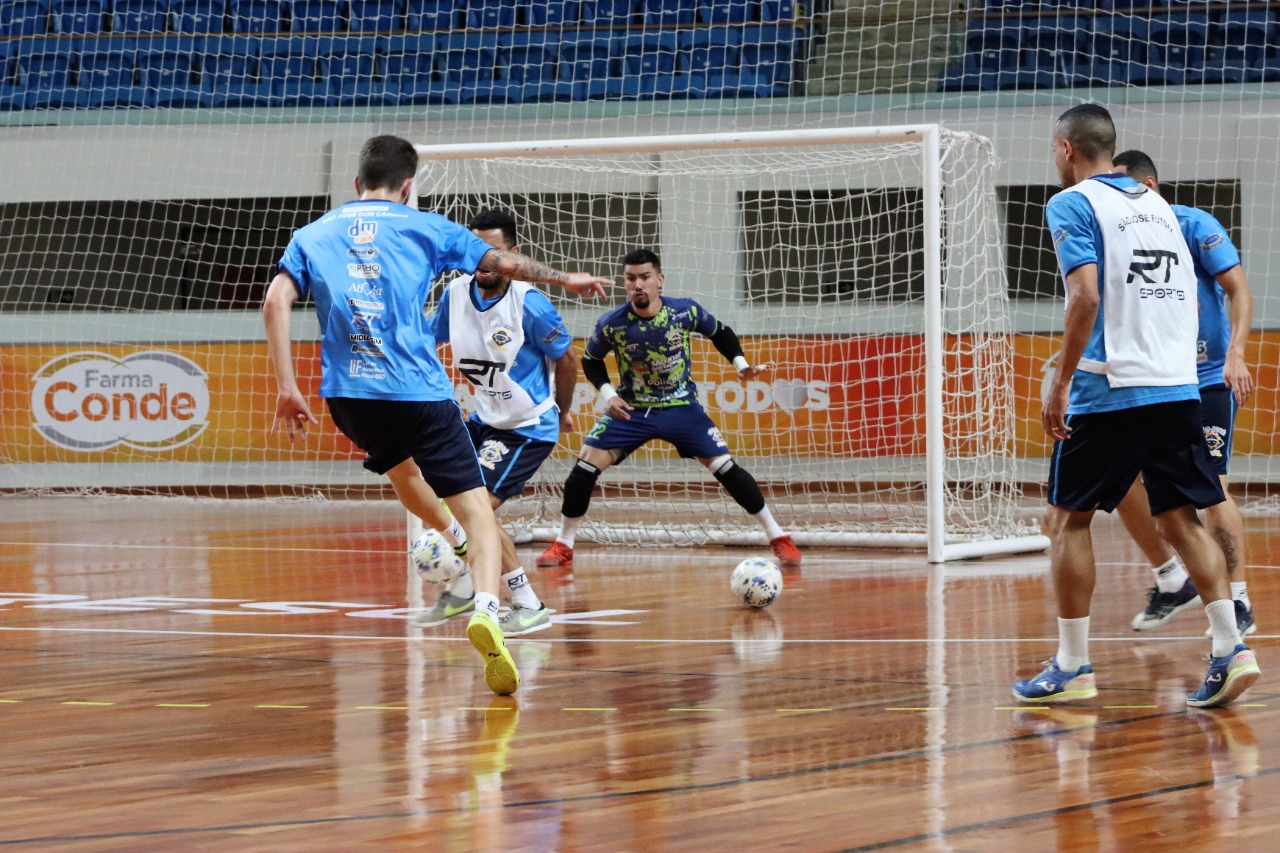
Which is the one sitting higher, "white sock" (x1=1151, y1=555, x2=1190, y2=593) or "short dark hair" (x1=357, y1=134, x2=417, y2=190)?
"short dark hair" (x1=357, y1=134, x2=417, y2=190)

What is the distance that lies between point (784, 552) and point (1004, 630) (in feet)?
9.50

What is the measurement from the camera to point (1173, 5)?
1508 cm

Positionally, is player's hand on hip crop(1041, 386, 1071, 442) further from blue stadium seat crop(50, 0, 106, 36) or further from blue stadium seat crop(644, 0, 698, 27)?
blue stadium seat crop(50, 0, 106, 36)

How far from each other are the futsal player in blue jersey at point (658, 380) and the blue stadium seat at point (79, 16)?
1020 centimetres

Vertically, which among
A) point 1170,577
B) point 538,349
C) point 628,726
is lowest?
point 628,726

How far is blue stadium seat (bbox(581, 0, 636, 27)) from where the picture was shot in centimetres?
1625

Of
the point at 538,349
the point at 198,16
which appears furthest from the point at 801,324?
the point at 538,349

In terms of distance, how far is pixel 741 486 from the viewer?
923 cm

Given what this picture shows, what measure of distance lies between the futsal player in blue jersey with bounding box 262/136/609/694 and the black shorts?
1.58 meters

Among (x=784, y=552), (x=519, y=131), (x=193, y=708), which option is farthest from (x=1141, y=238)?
(x=519, y=131)

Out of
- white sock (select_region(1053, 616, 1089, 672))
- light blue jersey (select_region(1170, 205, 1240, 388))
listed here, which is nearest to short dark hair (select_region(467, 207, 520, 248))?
light blue jersey (select_region(1170, 205, 1240, 388))

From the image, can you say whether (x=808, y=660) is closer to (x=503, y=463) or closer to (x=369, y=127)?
(x=503, y=463)

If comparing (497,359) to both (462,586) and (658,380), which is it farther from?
(658,380)

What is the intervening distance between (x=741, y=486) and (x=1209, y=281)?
369cm
